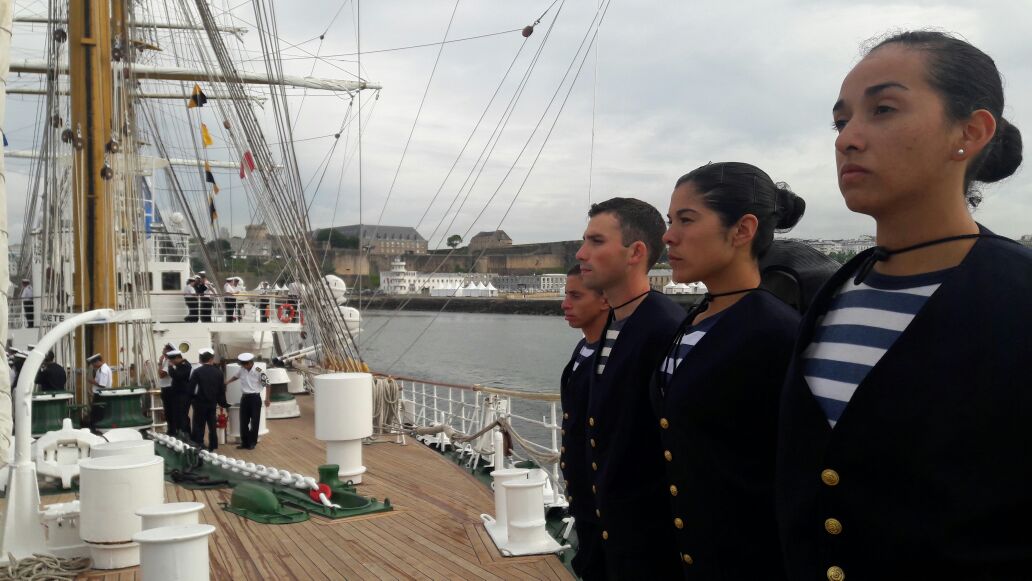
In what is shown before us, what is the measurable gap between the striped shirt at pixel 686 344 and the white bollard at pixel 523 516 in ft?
9.17

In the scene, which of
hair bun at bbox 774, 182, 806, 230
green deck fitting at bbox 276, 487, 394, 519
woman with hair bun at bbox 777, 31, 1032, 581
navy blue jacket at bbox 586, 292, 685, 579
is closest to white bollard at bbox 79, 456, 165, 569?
green deck fitting at bbox 276, 487, 394, 519

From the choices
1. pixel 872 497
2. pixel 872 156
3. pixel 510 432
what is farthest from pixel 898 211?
pixel 510 432

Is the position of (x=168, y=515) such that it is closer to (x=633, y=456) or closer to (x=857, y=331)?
(x=633, y=456)

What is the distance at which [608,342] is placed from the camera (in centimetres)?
259

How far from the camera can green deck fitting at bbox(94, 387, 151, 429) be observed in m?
7.53

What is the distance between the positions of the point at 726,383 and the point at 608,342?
2.95 ft

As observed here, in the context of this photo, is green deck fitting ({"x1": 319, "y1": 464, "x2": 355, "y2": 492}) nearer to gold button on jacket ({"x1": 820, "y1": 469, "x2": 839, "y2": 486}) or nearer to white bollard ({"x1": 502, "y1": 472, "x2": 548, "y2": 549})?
white bollard ({"x1": 502, "y1": 472, "x2": 548, "y2": 549})

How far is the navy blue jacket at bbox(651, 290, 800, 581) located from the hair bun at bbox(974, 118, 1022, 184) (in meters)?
0.52

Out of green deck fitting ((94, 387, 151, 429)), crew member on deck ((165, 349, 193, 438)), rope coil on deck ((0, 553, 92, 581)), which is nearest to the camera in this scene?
rope coil on deck ((0, 553, 92, 581))

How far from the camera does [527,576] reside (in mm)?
4277

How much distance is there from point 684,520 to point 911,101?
1011mm

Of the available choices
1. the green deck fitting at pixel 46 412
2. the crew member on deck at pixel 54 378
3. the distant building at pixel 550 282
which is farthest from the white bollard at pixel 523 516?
the distant building at pixel 550 282

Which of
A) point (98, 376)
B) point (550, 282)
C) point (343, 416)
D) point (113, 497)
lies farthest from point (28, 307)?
point (550, 282)

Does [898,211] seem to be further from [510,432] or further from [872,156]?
[510,432]
